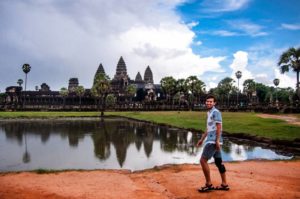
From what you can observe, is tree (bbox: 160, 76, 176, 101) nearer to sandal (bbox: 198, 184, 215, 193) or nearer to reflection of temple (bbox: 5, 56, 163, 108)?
reflection of temple (bbox: 5, 56, 163, 108)

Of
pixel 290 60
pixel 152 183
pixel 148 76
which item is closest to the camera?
pixel 152 183

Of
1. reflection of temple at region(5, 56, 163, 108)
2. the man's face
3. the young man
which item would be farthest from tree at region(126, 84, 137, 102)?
the young man

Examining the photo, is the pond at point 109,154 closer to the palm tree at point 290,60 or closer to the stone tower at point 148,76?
the palm tree at point 290,60

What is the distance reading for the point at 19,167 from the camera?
1345cm

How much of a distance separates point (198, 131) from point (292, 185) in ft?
65.3

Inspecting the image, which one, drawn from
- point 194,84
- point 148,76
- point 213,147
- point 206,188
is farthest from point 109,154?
point 148,76

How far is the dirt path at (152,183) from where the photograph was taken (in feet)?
25.8

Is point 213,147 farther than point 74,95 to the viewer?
No

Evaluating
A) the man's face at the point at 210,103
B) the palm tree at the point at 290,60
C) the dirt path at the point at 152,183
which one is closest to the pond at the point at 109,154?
the dirt path at the point at 152,183

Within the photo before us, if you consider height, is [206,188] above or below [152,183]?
above

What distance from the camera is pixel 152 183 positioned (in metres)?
9.39

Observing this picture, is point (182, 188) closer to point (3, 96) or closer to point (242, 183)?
point (242, 183)

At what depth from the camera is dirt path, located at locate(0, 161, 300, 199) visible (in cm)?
788

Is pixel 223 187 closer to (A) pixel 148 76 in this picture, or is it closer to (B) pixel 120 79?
(B) pixel 120 79
